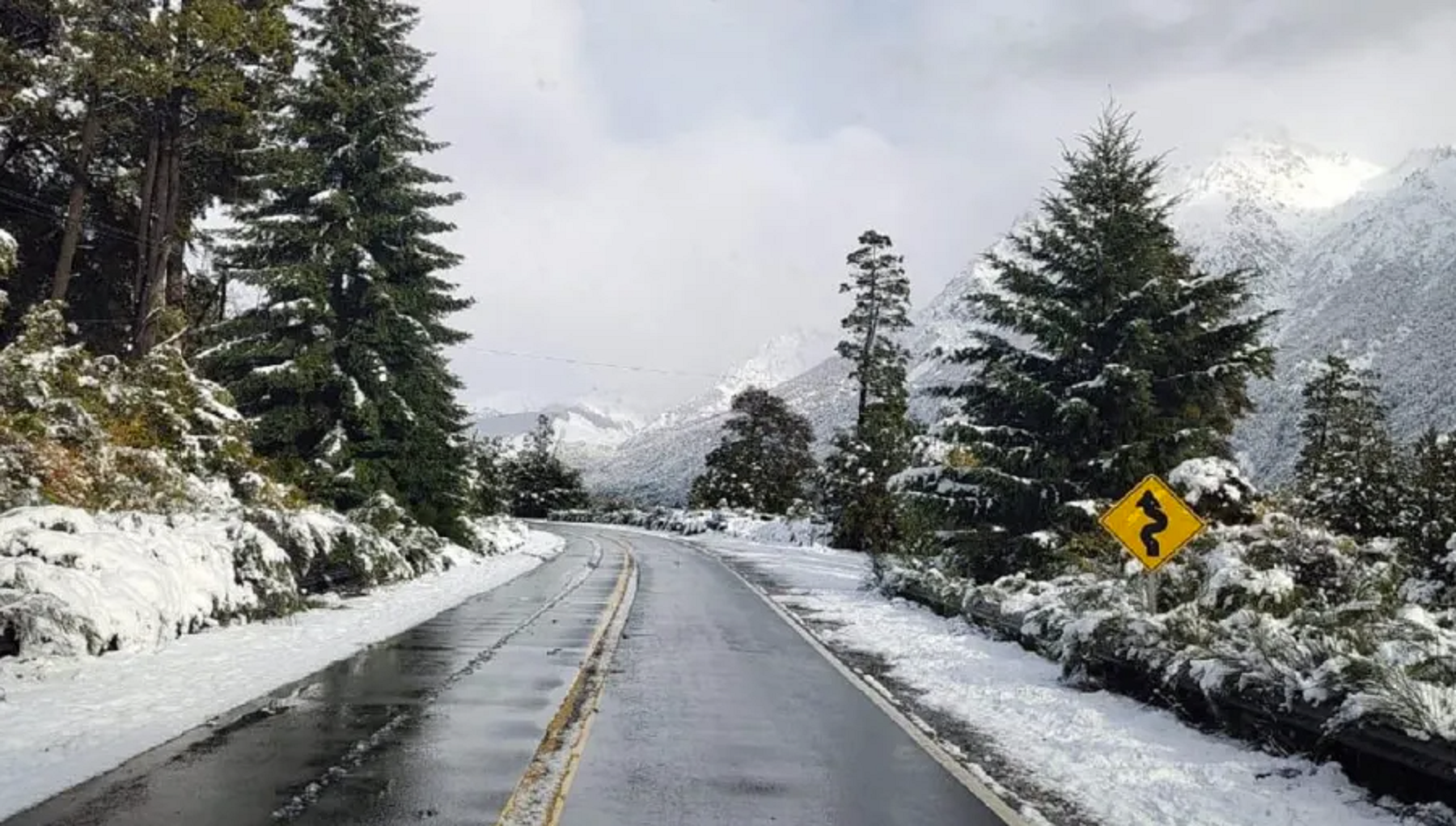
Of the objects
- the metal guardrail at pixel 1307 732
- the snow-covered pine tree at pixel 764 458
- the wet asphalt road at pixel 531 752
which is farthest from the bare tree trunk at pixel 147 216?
the snow-covered pine tree at pixel 764 458

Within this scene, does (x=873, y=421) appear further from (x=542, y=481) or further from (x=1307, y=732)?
(x=542, y=481)

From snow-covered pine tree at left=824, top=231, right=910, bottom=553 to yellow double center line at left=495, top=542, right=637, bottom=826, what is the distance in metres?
24.5

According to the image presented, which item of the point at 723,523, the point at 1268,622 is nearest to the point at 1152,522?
the point at 1268,622

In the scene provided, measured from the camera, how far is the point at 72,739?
329 inches

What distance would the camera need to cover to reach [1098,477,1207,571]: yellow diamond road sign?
12.5m

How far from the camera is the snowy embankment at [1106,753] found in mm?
7379

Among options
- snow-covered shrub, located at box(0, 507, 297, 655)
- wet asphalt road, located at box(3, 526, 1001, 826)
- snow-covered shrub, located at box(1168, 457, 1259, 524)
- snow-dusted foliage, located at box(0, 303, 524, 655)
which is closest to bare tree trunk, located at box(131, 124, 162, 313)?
snow-dusted foliage, located at box(0, 303, 524, 655)

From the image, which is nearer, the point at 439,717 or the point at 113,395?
the point at 439,717

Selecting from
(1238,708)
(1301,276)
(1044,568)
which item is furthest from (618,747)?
(1301,276)

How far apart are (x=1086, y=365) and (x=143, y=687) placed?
52.6 feet

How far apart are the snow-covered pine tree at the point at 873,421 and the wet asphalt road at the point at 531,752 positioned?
2435 centimetres

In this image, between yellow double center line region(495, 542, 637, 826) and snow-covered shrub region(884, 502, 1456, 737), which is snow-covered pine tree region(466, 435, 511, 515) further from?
snow-covered shrub region(884, 502, 1456, 737)

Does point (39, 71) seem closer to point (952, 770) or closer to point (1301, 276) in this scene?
point (952, 770)

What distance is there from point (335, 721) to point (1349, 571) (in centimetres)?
1143
